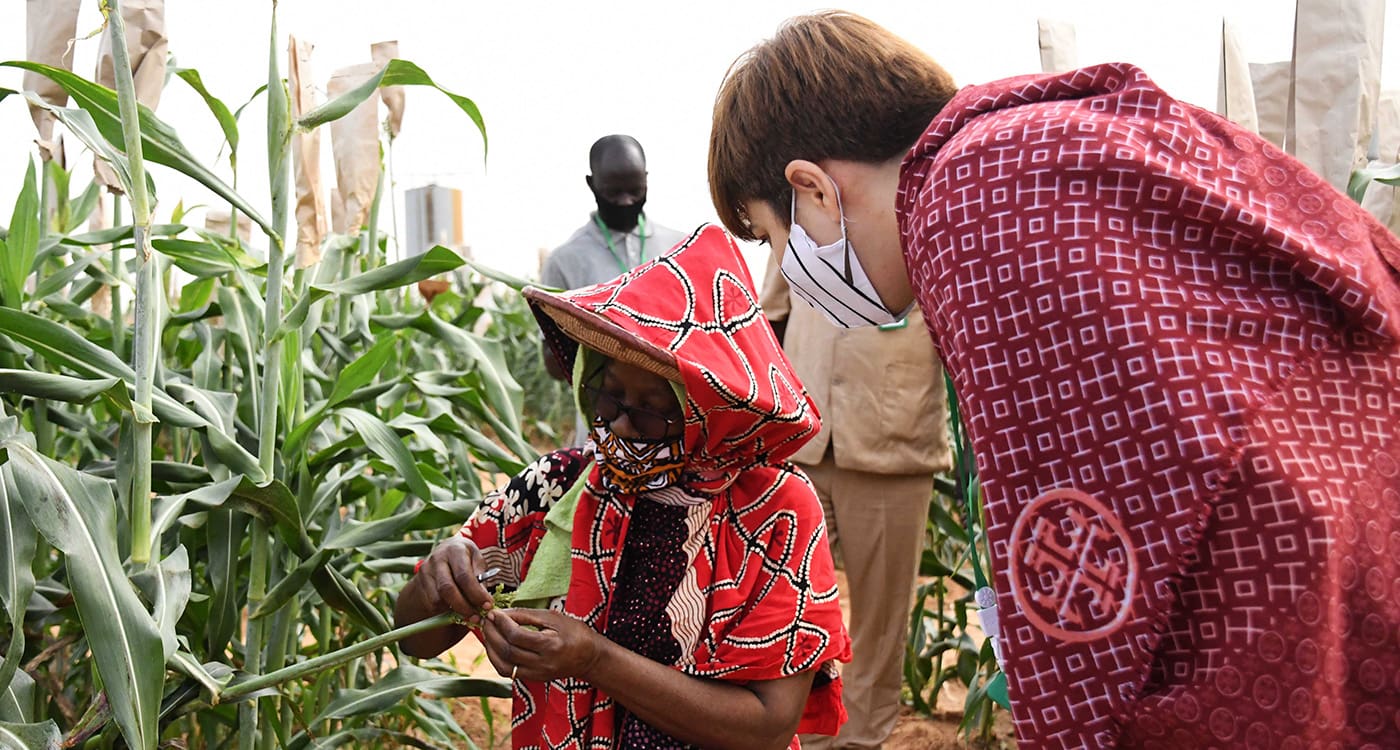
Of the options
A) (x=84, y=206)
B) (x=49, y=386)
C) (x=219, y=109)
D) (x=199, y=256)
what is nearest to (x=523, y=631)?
(x=49, y=386)

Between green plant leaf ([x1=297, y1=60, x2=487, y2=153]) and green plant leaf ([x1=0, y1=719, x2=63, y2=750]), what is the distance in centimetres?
86

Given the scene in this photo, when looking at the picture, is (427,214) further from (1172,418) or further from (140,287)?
(1172,418)

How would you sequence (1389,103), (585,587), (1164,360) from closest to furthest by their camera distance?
1. (1164,360)
2. (585,587)
3. (1389,103)

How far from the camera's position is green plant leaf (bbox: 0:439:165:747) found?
4.38 ft

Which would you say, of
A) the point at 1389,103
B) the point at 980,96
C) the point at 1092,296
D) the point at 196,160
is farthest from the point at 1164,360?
the point at 1389,103

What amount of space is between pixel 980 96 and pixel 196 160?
1.14 meters

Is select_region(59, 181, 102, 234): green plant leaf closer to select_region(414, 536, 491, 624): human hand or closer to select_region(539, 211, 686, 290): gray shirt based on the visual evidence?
select_region(539, 211, 686, 290): gray shirt

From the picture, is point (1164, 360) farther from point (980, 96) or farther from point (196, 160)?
point (196, 160)

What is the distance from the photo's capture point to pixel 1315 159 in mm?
2785

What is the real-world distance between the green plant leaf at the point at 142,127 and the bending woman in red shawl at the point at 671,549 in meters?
0.52

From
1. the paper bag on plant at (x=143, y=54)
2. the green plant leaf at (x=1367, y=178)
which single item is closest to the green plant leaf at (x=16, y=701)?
the paper bag on plant at (x=143, y=54)

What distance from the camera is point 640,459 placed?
5.05 feet

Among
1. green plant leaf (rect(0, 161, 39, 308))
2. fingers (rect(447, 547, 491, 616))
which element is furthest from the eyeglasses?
green plant leaf (rect(0, 161, 39, 308))

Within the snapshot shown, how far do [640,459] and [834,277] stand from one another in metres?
0.36
